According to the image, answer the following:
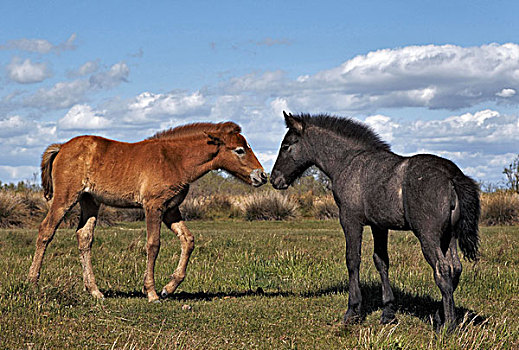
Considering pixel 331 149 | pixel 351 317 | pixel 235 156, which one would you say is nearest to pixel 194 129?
pixel 235 156

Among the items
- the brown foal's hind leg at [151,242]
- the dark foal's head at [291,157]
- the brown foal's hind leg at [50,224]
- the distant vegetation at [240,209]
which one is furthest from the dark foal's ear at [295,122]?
the distant vegetation at [240,209]

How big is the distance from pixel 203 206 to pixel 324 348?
61.7 feet

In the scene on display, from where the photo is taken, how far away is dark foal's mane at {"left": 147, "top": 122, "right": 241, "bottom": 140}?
31.0 feet

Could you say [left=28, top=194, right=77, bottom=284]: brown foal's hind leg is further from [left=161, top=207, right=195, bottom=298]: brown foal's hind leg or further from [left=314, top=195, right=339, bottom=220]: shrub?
[left=314, top=195, right=339, bottom=220]: shrub

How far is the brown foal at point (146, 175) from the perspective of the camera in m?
8.96

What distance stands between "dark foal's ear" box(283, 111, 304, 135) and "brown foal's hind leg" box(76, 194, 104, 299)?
3.71 m

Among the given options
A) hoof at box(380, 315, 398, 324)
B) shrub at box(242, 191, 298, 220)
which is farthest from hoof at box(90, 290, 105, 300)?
shrub at box(242, 191, 298, 220)

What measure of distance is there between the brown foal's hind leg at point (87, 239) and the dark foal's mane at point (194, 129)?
59.7 inches

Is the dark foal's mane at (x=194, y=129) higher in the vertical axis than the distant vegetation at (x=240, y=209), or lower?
higher

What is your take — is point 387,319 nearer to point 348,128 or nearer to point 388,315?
point 388,315

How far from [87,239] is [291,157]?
3.68 m

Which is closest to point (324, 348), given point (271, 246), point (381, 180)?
point (381, 180)

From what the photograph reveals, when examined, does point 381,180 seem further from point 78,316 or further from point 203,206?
point 203,206

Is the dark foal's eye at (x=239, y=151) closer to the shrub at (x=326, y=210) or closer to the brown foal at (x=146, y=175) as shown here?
the brown foal at (x=146, y=175)
